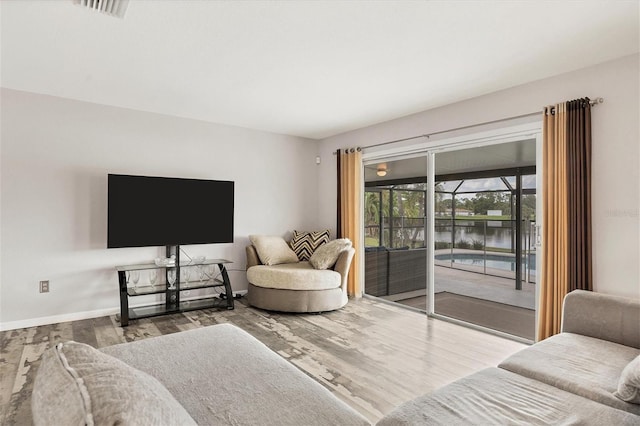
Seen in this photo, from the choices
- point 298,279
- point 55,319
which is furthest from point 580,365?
point 55,319

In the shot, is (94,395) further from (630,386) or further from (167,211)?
(167,211)

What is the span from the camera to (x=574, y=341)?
2365 mm

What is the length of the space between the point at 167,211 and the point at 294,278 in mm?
1744

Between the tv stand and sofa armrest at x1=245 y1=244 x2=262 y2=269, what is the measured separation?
342 millimetres

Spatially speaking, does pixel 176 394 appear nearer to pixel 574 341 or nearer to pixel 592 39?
pixel 574 341

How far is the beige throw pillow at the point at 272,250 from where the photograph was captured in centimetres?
494

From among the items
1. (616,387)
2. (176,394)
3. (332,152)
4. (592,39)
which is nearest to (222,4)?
(176,394)

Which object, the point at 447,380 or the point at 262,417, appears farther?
the point at 447,380

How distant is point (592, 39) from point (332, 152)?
3676mm

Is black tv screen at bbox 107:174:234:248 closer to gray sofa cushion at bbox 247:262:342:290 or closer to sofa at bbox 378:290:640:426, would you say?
gray sofa cushion at bbox 247:262:342:290

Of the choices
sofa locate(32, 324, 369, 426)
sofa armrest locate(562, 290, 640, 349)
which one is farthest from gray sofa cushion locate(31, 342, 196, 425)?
sofa armrest locate(562, 290, 640, 349)

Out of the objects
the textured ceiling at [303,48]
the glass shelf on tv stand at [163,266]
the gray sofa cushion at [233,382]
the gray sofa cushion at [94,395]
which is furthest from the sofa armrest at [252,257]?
the gray sofa cushion at [94,395]

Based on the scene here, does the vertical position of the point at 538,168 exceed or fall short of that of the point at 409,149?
it falls short

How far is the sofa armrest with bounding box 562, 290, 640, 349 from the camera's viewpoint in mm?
2354
